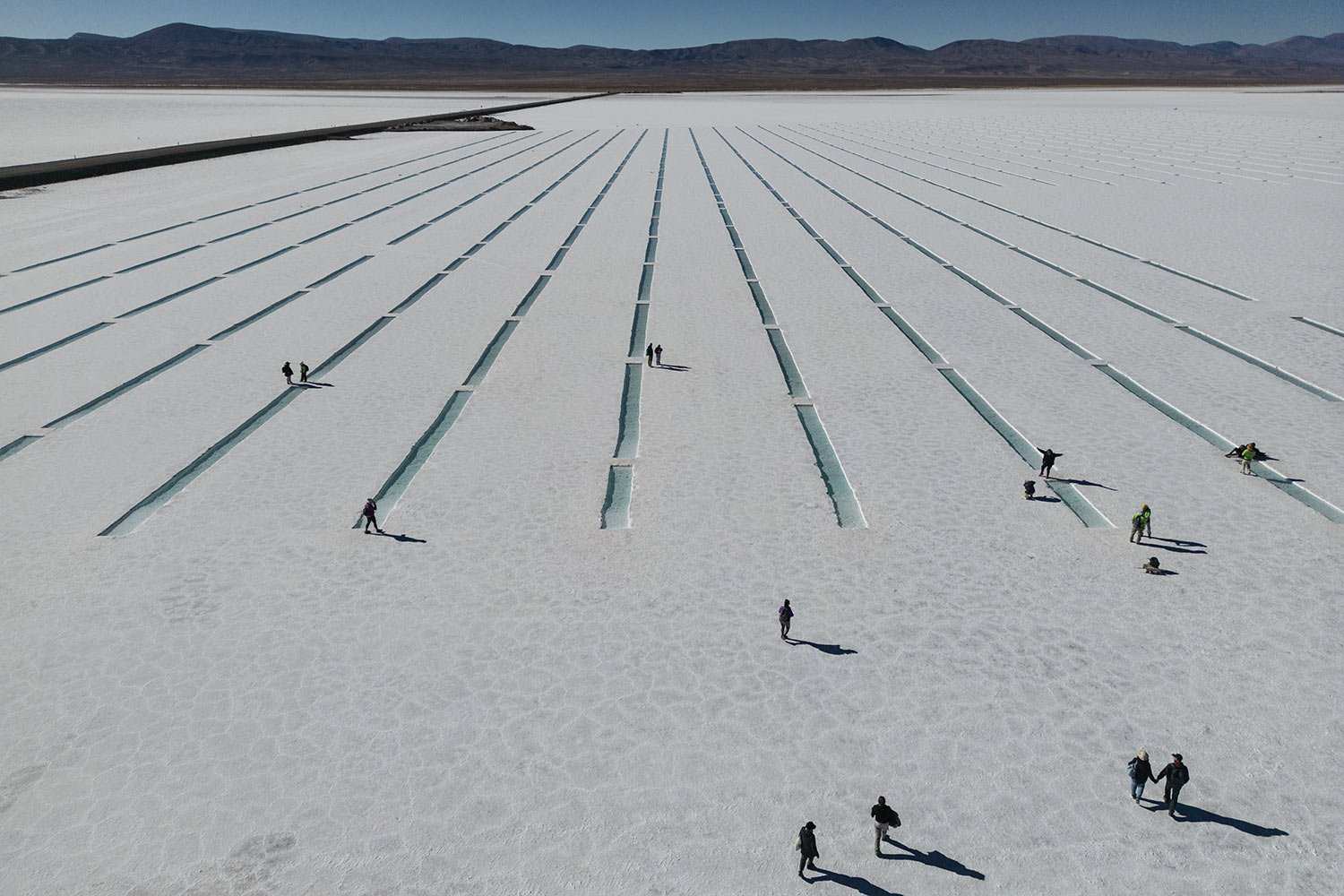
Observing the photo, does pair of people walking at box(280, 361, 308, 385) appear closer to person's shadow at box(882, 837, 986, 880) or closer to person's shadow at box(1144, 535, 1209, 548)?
person's shadow at box(882, 837, 986, 880)

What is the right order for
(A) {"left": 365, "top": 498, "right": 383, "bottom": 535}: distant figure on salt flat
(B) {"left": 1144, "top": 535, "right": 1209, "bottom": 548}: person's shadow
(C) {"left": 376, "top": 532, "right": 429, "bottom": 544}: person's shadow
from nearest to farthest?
1. (B) {"left": 1144, "top": 535, "right": 1209, "bottom": 548}: person's shadow
2. (A) {"left": 365, "top": 498, "right": 383, "bottom": 535}: distant figure on salt flat
3. (C) {"left": 376, "top": 532, "right": 429, "bottom": 544}: person's shadow

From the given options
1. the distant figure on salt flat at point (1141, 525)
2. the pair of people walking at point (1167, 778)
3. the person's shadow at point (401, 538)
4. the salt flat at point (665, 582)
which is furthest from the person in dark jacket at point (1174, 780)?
the person's shadow at point (401, 538)

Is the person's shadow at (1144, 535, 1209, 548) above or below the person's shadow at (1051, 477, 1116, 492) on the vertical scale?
below

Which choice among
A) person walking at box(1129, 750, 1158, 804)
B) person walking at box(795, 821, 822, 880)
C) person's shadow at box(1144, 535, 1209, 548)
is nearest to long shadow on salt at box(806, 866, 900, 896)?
person walking at box(795, 821, 822, 880)

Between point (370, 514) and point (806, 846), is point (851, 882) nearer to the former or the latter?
point (806, 846)

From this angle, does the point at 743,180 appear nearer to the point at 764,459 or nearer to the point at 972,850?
the point at 764,459

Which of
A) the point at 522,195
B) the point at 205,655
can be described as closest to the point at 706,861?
the point at 205,655

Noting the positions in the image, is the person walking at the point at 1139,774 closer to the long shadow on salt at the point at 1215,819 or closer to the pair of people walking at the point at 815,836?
the long shadow on salt at the point at 1215,819
